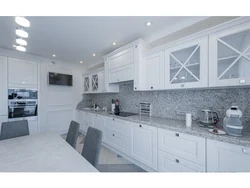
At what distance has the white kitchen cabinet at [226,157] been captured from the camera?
100cm

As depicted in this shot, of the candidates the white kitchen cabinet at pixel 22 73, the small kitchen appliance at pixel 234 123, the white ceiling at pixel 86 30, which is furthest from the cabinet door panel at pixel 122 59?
the white kitchen cabinet at pixel 22 73

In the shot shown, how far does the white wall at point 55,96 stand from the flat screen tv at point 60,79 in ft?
0.49

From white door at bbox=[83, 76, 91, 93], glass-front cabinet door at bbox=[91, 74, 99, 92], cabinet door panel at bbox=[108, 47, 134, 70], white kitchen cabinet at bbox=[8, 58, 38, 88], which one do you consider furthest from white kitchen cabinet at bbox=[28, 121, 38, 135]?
cabinet door panel at bbox=[108, 47, 134, 70]

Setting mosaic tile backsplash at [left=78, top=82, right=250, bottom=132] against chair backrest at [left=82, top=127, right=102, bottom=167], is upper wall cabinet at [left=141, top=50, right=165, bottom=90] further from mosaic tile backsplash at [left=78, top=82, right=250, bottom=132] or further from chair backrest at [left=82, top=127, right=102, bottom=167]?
chair backrest at [left=82, top=127, right=102, bottom=167]

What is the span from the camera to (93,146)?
3.84 feet

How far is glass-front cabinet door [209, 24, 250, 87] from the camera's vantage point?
3.73 ft

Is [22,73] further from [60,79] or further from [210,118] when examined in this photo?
[210,118]

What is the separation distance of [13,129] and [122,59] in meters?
2.24

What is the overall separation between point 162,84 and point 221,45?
85 centimetres

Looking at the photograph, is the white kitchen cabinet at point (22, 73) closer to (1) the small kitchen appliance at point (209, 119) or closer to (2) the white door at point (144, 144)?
(2) the white door at point (144, 144)

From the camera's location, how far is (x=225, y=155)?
108 centimetres

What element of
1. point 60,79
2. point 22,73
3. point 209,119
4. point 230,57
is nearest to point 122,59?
point 230,57

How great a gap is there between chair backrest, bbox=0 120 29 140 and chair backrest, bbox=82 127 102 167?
4.14ft
